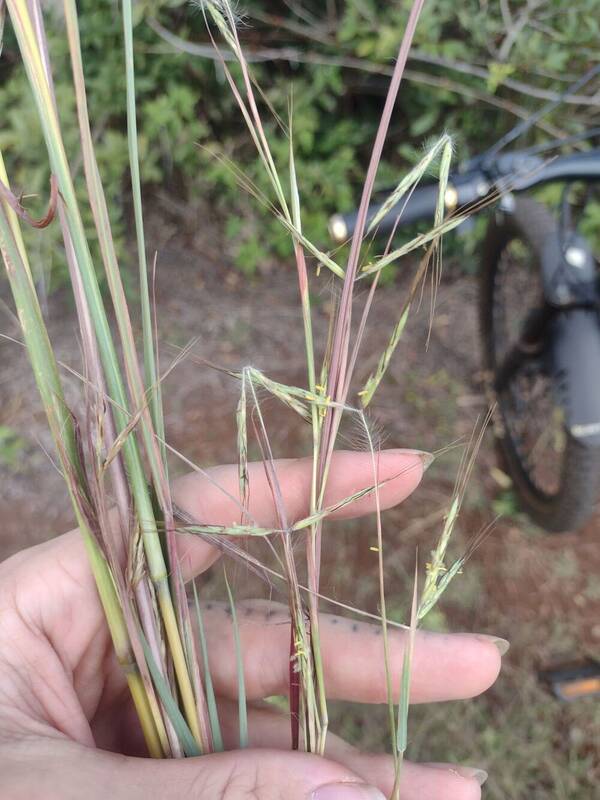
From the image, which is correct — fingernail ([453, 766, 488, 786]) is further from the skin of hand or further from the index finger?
the index finger

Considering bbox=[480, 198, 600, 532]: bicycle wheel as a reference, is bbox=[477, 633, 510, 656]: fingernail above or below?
below

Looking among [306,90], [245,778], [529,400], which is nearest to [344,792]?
[245,778]

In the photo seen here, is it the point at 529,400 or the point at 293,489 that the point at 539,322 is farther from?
the point at 293,489

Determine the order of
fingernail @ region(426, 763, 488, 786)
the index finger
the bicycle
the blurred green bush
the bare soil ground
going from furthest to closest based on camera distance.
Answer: the blurred green bush, the bare soil ground, the bicycle, fingernail @ region(426, 763, 488, 786), the index finger

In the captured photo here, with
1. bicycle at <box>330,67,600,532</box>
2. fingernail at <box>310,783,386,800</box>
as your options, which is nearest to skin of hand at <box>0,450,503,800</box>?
fingernail at <box>310,783,386,800</box>

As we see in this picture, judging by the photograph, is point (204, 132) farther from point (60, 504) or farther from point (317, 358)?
point (60, 504)

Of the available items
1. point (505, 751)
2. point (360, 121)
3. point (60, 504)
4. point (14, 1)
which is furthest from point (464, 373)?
point (14, 1)
